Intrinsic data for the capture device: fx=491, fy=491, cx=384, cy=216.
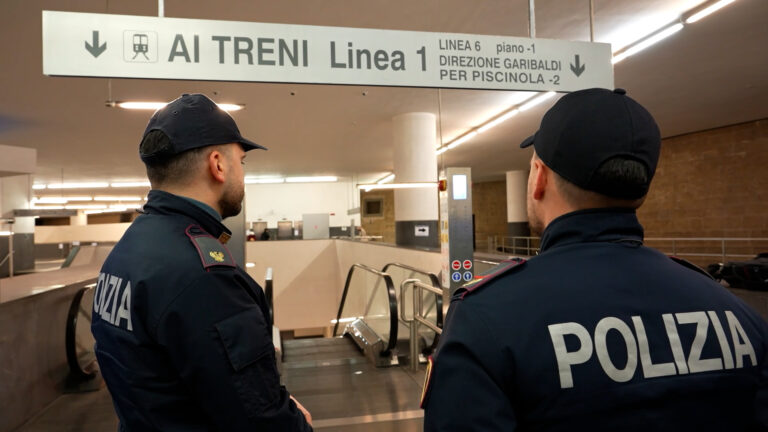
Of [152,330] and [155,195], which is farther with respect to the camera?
[155,195]

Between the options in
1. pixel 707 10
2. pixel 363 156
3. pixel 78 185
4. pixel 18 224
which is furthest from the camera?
pixel 78 185

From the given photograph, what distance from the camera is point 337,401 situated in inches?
178

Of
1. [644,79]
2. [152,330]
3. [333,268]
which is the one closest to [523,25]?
[644,79]

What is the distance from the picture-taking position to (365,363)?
584 centimetres

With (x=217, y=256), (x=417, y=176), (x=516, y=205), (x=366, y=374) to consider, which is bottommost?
(x=366, y=374)

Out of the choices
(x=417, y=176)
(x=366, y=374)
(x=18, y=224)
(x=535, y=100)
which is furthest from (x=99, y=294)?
(x=18, y=224)

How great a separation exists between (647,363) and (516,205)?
1952 centimetres

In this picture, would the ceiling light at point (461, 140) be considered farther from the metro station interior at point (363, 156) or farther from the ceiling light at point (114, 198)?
the ceiling light at point (114, 198)

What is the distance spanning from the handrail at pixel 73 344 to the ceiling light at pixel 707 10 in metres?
7.50

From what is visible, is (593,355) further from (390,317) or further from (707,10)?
(707,10)

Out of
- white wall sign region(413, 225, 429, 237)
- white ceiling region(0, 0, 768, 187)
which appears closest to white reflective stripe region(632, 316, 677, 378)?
white ceiling region(0, 0, 768, 187)

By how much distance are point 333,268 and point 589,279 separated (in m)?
16.1

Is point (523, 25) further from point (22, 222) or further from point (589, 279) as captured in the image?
point (22, 222)

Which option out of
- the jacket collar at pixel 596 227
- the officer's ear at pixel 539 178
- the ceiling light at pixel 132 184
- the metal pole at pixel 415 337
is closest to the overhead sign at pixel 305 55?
the officer's ear at pixel 539 178
